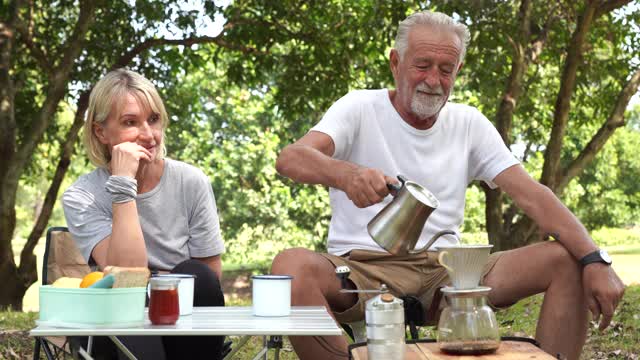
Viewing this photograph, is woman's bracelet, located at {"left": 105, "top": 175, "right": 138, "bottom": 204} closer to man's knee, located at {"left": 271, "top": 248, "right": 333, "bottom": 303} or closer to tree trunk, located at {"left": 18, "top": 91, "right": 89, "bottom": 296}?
man's knee, located at {"left": 271, "top": 248, "right": 333, "bottom": 303}

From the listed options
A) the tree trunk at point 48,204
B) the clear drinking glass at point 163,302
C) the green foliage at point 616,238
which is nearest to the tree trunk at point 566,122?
the tree trunk at point 48,204

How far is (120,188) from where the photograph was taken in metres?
3.11

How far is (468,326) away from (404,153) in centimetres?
125

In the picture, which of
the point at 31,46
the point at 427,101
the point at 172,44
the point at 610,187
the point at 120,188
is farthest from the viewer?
the point at 610,187

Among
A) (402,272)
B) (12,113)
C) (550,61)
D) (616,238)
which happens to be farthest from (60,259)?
(616,238)

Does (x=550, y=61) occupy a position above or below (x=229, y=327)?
above

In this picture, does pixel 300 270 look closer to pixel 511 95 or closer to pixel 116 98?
pixel 116 98

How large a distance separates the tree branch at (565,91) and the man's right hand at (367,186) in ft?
23.7

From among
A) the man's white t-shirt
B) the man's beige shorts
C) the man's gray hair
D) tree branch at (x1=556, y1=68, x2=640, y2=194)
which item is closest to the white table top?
the man's beige shorts

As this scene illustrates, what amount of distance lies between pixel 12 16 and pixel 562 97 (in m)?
5.95

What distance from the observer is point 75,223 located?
3258 mm

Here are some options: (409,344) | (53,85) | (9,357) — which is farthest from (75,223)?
(53,85)

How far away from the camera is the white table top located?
215cm

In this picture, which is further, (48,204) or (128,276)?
(48,204)
